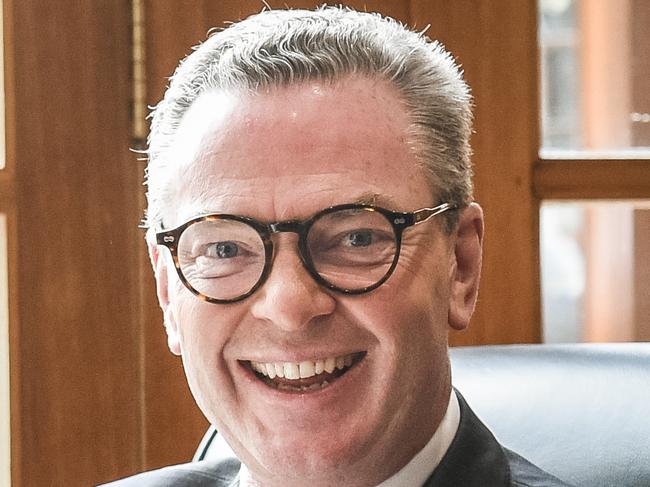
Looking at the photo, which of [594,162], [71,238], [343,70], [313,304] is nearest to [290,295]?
[313,304]

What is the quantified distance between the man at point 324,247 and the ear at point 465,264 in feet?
0.04

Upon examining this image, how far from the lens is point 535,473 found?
1.14 m

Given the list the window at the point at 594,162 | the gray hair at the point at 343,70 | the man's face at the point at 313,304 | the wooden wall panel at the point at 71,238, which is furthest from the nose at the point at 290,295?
the window at the point at 594,162

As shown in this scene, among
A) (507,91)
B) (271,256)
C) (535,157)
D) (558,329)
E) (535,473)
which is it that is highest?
(507,91)

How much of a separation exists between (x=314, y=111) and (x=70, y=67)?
2.15 feet

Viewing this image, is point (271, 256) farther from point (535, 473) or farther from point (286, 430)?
point (535, 473)

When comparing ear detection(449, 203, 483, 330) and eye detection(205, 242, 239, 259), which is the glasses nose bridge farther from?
ear detection(449, 203, 483, 330)

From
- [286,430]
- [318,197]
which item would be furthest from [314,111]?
[286,430]

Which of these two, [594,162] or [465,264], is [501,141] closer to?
[594,162]

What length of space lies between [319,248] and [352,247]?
1.4 inches

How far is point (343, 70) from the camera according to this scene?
1118 millimetres

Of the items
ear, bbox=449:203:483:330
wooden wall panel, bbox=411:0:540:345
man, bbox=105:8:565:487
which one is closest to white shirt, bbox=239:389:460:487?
man, bbox=105:8:565:487

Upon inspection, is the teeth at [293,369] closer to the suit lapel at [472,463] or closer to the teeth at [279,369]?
the teeth at [279,369]

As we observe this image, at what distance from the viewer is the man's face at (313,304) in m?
1.08
